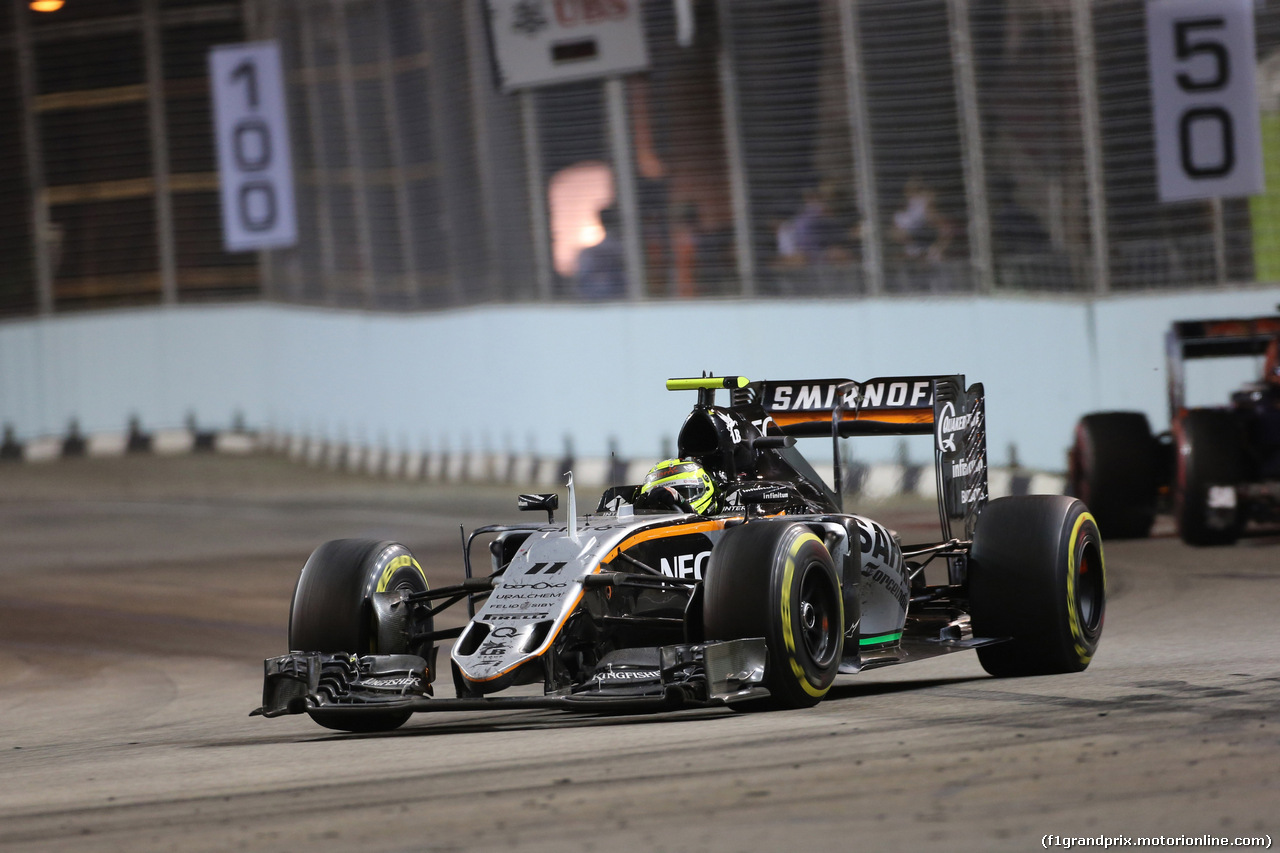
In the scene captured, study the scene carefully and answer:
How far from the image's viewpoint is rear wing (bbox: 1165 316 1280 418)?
609 inches

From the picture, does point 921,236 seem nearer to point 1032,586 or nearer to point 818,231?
point 818,231

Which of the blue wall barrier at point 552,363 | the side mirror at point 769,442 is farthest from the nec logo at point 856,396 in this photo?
the blue wall barrier at point 552,363

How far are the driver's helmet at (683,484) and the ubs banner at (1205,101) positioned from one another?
29.2ft

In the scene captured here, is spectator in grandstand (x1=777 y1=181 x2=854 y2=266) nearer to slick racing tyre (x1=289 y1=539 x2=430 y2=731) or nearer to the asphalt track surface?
the asphalt track surface

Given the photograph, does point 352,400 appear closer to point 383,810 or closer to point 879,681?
point 879,681

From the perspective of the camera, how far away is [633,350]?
21188 mm

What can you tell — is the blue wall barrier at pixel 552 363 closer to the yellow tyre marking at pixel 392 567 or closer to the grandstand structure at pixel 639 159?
the grandstand structure at pixel 639 159

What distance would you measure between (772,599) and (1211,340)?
8.68 metres

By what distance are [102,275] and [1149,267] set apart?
1533cm

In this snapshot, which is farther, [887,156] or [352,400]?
[352,400]

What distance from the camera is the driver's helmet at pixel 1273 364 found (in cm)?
1534

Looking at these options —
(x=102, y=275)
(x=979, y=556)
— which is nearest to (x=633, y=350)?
(x=102, y=275)

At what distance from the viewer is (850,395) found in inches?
417

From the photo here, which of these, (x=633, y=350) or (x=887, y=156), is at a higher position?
(x=887, y=156)
